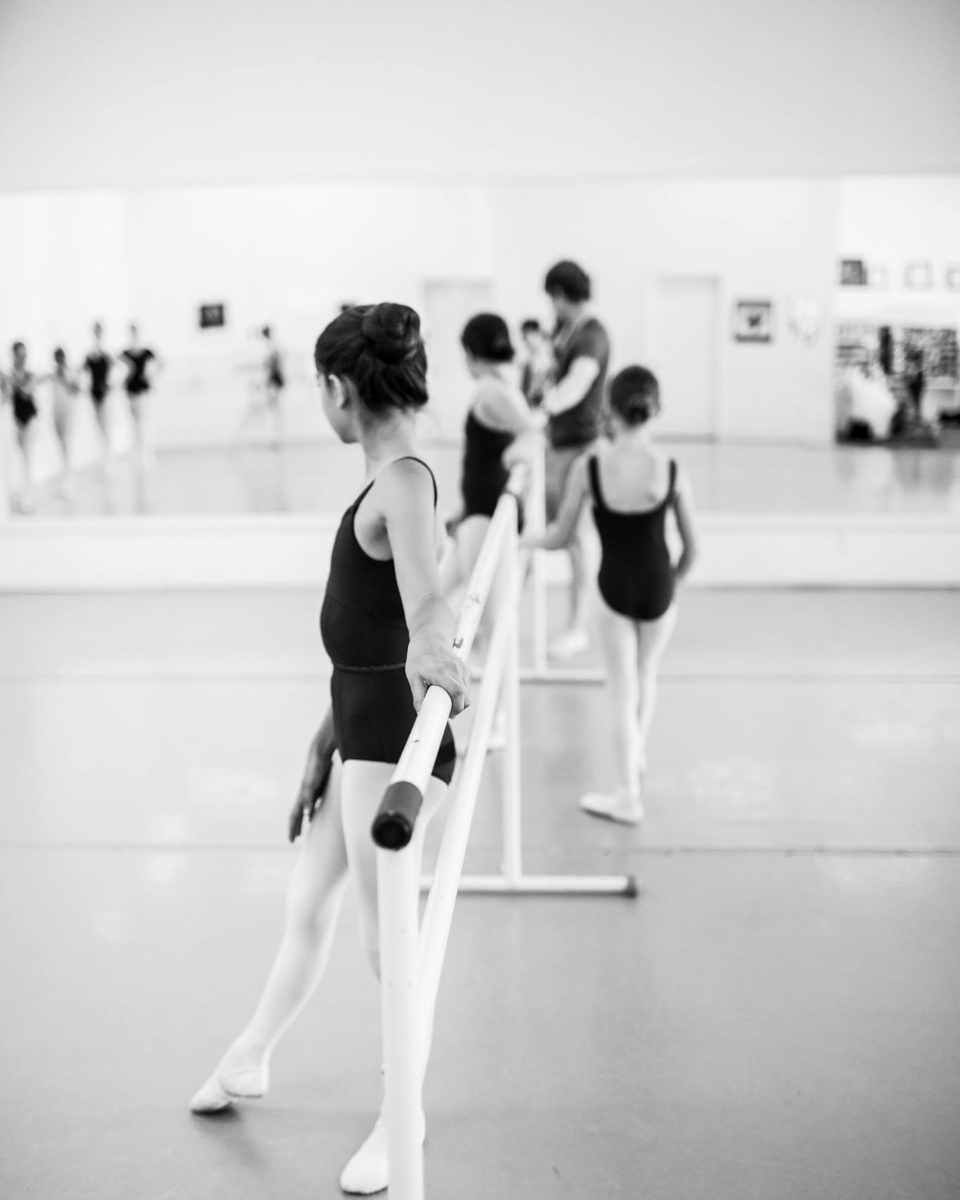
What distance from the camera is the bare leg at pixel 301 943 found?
2518 mm

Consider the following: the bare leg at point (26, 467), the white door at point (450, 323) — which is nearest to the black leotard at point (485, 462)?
the bare leg at point (26, 467)

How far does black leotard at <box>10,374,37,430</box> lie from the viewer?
8359 mm

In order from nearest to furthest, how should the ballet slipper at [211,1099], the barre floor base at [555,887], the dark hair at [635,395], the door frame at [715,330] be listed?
the ballet slipper at [211,1099], the barre floor base at [555,887], the dark hair at [635,395], the door frame at [715,330]

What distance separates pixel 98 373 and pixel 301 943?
24.1 feet

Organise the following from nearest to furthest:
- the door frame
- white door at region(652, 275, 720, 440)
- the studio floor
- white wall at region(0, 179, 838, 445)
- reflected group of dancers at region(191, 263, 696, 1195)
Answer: reflected group of dancers at region(191, 263, 696, 1195) < the studio floor < white wall at region(0, 179, 838, 445) < the door frame < white door at region(652, 275, 720, 440)

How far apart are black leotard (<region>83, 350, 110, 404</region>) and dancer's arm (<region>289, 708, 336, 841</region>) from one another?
7.14 metres

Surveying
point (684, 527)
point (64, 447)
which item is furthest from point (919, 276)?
point (64, 447)

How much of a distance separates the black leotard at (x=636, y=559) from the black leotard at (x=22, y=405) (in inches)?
212

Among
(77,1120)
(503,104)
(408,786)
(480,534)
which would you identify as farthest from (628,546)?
(503,104)

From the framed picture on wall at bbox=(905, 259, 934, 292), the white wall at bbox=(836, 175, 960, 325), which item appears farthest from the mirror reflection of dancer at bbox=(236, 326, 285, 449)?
the framed picture on wall at bbox=(905, 259, 934, 292)

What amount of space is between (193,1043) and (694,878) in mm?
1597

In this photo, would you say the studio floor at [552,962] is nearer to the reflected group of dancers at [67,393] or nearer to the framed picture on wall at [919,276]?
the reflected group of dancers at [67,393]

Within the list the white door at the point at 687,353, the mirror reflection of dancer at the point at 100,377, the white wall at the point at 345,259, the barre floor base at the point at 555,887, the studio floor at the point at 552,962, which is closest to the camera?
the studio floor at the point at 552,962

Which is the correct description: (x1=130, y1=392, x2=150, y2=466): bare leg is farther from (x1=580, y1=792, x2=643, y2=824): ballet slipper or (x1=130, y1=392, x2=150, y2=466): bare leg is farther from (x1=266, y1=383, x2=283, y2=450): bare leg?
(x1=580, y1=792, x2=643, y2=824): ballet slipper
